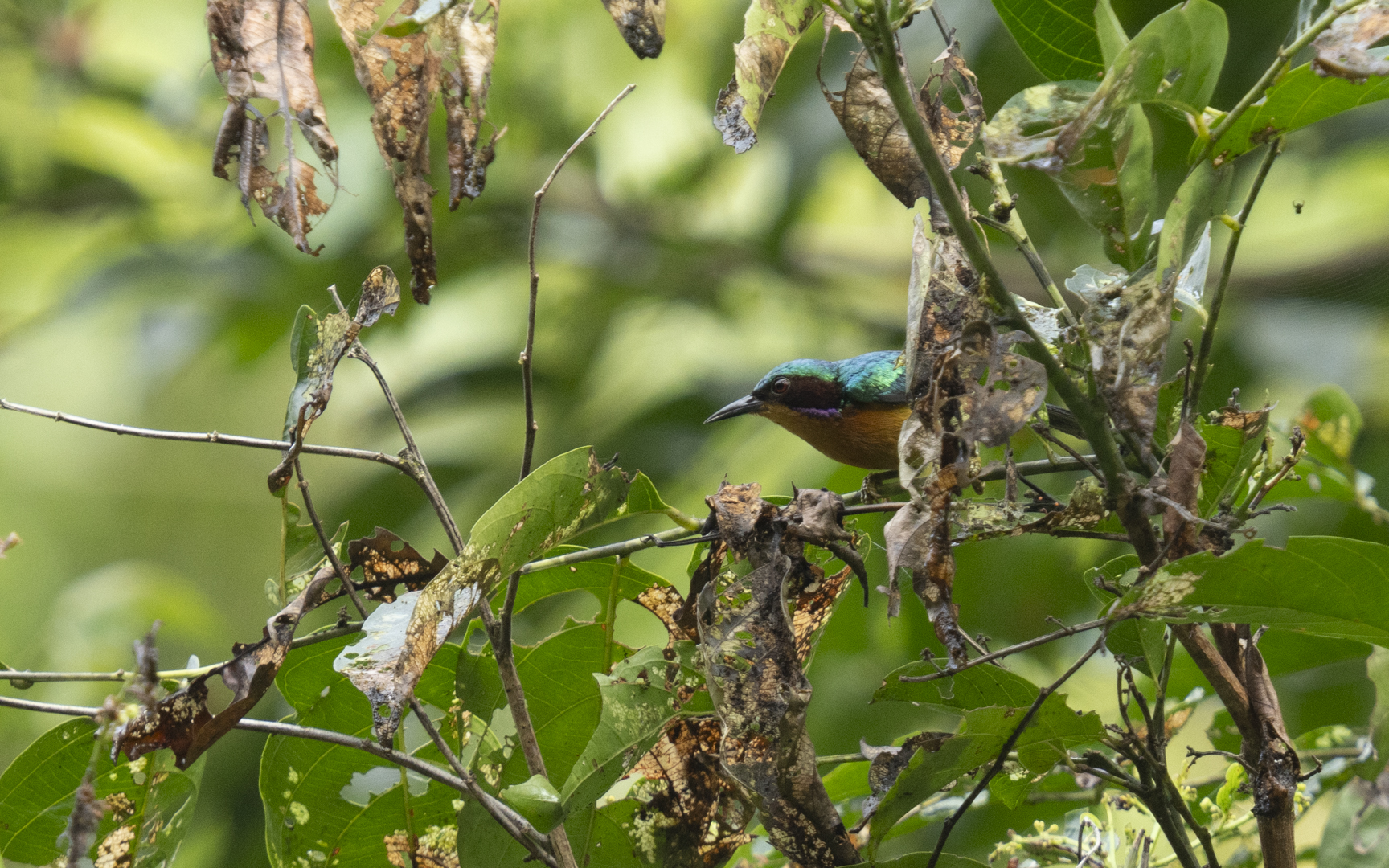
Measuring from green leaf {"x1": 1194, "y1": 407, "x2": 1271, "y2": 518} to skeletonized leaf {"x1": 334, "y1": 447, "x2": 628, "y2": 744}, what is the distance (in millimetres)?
521

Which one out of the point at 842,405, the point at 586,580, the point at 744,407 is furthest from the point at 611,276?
the point at 586,580

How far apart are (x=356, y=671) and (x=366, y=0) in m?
0.58

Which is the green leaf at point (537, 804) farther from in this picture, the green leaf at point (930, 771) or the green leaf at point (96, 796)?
the green leaf at point (96, 796)

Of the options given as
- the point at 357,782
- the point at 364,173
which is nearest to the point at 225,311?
the point at 364,173

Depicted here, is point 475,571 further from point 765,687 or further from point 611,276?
point 611,276

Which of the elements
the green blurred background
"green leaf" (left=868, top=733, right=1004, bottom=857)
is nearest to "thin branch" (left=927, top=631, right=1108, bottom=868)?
"green leaf" (left=868, top=733, right=1004, bottom=857)

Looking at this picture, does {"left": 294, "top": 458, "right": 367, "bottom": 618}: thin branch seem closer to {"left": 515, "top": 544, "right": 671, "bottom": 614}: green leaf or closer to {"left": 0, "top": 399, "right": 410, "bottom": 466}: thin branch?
{"left": 0, "top": 399, "right": 410, "bottom": 466}: thin branch

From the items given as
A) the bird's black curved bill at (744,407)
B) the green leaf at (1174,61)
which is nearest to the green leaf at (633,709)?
the green leaf at (1174,61)

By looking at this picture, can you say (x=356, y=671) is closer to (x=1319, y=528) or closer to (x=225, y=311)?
(x=1319, y=528)

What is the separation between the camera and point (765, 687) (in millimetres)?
890

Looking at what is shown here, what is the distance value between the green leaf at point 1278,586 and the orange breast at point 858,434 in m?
1.42

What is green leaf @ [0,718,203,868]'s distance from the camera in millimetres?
1079

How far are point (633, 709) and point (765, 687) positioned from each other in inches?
6.9

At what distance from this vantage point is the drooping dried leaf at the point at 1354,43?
70 centimetres
